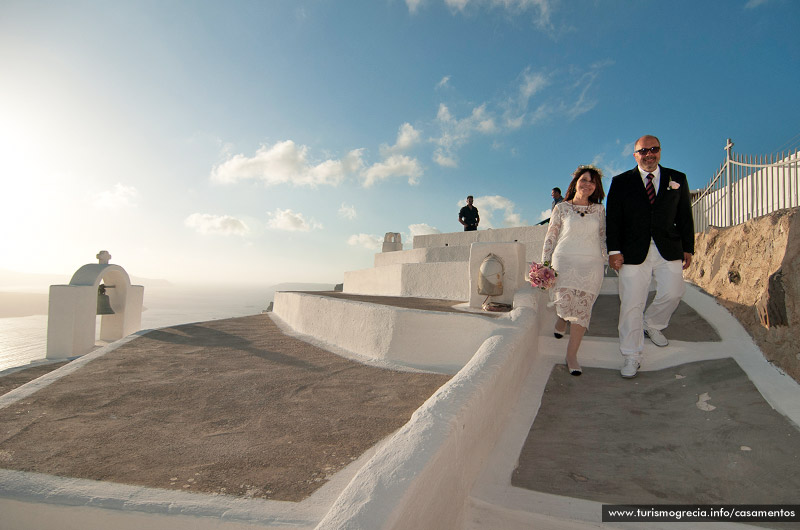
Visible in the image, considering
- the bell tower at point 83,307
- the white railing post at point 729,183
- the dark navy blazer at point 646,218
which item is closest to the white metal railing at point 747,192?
the white railing post at point 729,183

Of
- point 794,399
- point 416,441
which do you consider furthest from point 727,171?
point 416,441

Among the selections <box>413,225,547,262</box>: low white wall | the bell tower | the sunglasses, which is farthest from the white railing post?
the bell tower

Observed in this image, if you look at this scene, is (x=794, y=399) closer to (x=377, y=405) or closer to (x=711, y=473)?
(x=711, y=473)

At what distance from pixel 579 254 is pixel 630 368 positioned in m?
1.16

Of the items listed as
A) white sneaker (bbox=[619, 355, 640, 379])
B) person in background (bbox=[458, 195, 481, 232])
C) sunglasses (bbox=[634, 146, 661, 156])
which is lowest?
white sneaker (bbox=[619, 355, 640, 379])

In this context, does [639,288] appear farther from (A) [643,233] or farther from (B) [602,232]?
(B) [602,232]

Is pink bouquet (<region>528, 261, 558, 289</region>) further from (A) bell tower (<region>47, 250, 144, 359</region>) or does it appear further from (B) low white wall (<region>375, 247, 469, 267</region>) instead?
(A) bell tower (<region>47, 250, 144, 359</region>)

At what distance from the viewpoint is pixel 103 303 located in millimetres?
10188

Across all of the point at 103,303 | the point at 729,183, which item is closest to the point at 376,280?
the point at 103,303

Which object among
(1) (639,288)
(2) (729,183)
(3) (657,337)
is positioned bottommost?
(3) (657,337)

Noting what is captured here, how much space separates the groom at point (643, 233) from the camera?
3.77 m

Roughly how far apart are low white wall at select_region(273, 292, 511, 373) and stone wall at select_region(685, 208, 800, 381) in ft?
7.72

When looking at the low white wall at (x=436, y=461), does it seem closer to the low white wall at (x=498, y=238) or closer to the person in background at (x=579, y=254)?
the person in background at (x=579, y=254)

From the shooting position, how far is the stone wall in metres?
3.56
